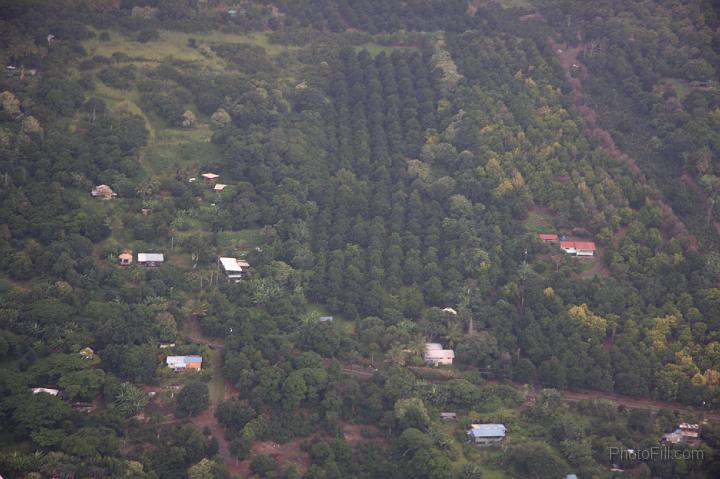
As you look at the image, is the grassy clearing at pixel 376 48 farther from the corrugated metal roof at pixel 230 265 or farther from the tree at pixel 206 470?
the tree at pixel 206 470

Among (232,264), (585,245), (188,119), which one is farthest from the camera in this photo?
(188,119)

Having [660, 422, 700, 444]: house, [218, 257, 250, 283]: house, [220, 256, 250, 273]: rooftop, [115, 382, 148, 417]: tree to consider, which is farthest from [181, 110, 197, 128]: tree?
[660, 422, 700, 444]: house

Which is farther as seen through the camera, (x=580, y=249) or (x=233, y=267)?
(x=580, y=249)

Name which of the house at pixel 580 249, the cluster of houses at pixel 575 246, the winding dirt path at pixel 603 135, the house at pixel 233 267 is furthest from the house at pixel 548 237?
the house at pixel 233 267

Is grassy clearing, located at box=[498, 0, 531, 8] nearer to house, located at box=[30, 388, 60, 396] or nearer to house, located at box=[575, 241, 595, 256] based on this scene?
house, located at box=[575, 241, 595, 256]

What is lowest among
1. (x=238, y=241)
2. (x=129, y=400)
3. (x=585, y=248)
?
(x=129, y=400)

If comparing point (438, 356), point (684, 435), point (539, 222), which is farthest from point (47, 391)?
point (539, 222)

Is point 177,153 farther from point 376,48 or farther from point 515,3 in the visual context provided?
point 515,3
